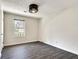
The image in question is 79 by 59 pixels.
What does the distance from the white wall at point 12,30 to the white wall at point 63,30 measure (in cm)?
132

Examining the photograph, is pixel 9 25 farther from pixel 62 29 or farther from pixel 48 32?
pixel 62 29

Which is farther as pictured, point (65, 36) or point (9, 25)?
point (9, 25)

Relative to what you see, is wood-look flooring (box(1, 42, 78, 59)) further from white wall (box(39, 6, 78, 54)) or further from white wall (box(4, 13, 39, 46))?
white wall (box(4, 13, 39, 46))

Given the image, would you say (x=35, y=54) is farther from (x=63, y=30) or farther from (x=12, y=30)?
(x=12, y=30)

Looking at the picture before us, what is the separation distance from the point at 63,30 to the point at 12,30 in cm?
365

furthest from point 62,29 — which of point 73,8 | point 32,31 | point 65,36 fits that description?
point 32,31

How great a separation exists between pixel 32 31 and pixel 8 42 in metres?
2.30

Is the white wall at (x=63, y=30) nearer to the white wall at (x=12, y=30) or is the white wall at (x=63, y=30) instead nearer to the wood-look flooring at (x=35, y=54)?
the wood-look flooring at (x=35, y=54)

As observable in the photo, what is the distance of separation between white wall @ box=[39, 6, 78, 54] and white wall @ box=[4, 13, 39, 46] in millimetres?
1323

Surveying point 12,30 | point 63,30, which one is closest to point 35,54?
point 63,30

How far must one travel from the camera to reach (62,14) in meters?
4.26

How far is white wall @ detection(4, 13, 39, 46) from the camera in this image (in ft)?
15.9

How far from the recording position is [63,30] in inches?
164

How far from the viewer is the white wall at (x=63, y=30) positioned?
357 centimetres
